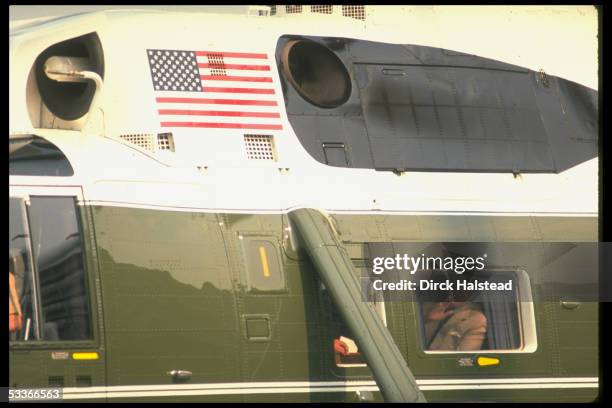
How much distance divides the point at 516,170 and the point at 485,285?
4.06 ft

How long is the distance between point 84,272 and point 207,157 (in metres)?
1.54

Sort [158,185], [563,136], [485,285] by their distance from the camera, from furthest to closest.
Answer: [563,136] < [485,285] < [158,185]

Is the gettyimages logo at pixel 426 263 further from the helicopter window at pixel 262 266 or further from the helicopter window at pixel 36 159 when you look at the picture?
the helicopter window at pixel 36 159

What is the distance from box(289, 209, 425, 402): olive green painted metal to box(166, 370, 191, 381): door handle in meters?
1.36

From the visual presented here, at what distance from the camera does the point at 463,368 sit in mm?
10977

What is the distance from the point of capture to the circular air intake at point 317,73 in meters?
11.3

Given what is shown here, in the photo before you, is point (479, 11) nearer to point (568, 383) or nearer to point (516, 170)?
point (516, 170)

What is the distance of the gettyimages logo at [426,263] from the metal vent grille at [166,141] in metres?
2.05

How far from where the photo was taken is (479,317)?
11.1 metres

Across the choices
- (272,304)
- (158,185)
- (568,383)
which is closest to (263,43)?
(158,185)

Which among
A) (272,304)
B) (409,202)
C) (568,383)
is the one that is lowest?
(568,383)

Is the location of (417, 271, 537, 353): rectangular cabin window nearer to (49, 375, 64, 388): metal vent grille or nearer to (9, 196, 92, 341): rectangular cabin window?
(9, 196, 92, 341): rectangular cabin window

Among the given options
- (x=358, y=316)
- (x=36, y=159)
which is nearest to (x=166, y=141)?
(x=36, y=159)

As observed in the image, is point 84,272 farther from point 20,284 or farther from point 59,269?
point 20,284
